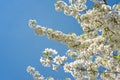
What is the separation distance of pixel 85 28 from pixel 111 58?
58.4 inches

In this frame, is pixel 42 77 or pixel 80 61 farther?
pixel 42 77

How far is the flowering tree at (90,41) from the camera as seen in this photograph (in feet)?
44.2

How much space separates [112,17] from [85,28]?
2.27m

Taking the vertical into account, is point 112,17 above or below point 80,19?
below

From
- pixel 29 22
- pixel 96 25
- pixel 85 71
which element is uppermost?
pixel 29 22

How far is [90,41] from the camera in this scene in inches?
589

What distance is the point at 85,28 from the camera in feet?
49.2

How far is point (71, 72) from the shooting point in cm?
1500

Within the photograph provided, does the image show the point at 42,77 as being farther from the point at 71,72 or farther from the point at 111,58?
the point at 111,58

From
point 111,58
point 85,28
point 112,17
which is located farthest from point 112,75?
point 112,17

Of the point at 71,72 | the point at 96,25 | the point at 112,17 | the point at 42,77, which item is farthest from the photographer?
the point at 42,77

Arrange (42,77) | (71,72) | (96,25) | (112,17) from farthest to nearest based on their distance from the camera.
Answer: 1. (42,77)
2. (71,72)
3. (96,25)
4. (112,17)

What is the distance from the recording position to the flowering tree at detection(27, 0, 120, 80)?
1348 cm

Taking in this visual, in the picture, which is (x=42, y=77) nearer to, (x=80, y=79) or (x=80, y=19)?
(x=80, y=79)
